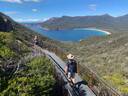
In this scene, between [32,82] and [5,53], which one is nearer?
[32,82]

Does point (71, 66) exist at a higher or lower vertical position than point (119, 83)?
higher

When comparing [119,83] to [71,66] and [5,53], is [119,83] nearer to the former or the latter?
[71,66]

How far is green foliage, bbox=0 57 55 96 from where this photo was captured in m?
10.8

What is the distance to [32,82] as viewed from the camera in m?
11.5

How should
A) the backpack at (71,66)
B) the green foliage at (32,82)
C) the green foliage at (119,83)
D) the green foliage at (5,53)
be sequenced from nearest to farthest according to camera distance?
the green foliage at (32,82) < the green foliage at (5,53) < the backpack at (71,66) < the green foliage at (119,83)

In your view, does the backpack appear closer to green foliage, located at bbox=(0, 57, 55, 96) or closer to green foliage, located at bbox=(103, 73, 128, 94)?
green foliage, located at bbox=(103, 73, 128, 94)

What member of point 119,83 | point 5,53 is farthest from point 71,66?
point 119,83

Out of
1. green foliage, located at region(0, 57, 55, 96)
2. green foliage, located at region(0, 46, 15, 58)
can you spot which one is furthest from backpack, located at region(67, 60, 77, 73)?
green foliage, located at region(0, 46, 15, 58)

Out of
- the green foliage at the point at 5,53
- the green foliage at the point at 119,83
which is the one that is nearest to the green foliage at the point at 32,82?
the green foliage at the point at 5,53

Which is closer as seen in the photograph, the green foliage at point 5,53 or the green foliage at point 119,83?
the green foliage at point 5,53

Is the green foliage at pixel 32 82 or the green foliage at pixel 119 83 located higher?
the green foliage at pixel 32 82

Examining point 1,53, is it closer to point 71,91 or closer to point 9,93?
point 9,93

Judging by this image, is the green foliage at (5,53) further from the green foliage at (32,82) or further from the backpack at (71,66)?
the backpack at (71,66)

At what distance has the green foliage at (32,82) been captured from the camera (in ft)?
35.4
